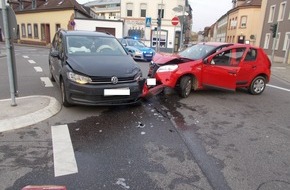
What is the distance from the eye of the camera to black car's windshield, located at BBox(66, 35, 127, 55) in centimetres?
645

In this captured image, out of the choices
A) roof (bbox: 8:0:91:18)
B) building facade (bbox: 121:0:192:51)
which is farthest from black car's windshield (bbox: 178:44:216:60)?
roof (bbox: 8:0:91:18)

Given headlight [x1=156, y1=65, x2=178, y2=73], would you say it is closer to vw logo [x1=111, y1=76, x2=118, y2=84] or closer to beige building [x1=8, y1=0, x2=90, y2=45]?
vw logo [x1=111, y1=76, x2=118, y2=84]

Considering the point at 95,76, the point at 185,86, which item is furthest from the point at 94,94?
the point at 185,86

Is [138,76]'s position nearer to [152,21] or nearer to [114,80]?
[114,80]

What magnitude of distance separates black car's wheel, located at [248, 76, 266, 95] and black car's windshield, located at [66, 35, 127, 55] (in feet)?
14.3

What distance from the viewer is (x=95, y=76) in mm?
5406

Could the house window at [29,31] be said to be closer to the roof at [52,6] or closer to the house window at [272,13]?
the roof at [52,6]

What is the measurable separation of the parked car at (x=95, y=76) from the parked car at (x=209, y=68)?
139 cm

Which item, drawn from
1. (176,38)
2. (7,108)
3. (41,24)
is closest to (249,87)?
(7,108)

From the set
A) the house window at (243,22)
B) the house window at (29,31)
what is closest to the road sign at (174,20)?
the house window at (29,31)

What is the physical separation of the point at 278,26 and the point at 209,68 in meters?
24.5

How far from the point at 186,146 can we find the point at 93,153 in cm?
148

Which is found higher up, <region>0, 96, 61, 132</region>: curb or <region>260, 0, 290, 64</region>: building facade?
<region>260, 0, 290, 64</region>: building facade

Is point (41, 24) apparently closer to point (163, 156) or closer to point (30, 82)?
point (30, 82)
